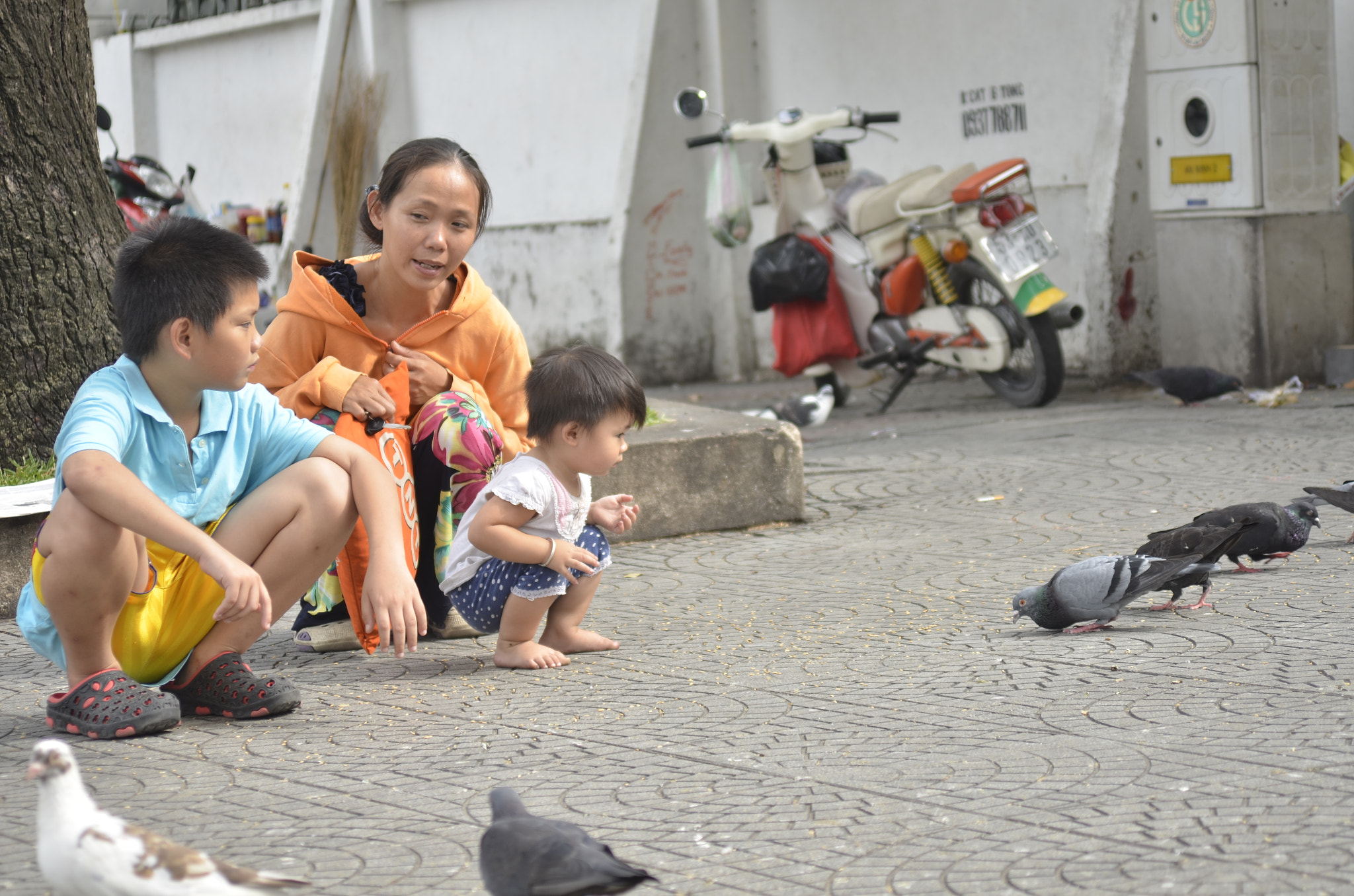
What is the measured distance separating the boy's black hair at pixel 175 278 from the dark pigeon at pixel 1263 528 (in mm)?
2399

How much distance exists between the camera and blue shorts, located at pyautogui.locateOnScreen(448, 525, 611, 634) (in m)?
3.66

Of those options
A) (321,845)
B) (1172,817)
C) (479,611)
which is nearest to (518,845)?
(321,845)

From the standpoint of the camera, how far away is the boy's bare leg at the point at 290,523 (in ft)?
10.6

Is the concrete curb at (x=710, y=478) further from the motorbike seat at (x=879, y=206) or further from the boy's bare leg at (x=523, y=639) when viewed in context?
the motorbike seat at (x=879, y=206)

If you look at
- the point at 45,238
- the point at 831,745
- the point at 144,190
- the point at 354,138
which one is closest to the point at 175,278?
the point at 831,745

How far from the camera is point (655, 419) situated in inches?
239

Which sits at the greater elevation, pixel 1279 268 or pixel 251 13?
pixel 251 13

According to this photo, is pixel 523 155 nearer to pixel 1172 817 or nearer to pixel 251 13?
pixel 251 13

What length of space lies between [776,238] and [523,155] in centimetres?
499

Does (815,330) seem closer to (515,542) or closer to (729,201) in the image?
(729,201)

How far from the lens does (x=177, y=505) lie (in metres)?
3.20

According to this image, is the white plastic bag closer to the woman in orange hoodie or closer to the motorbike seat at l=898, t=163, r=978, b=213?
the motorbike seat at l=898, t=163, r=978, b=213

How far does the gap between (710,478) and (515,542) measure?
2031 millimetres

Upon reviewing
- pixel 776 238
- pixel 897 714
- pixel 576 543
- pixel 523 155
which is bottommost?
pixel 897 714
